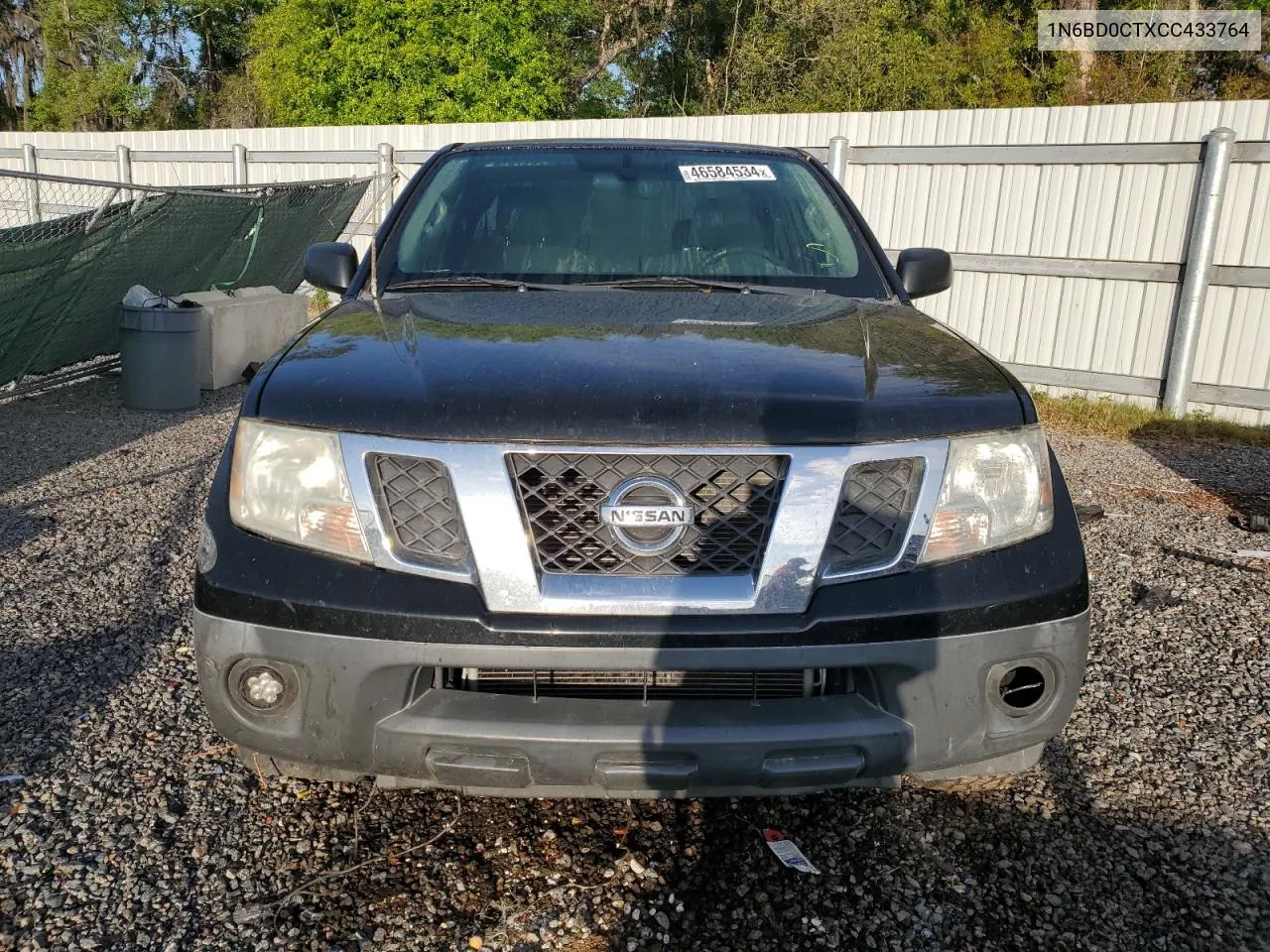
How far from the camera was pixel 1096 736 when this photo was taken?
→ 332 cm

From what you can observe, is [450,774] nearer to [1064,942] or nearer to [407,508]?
[407,508]

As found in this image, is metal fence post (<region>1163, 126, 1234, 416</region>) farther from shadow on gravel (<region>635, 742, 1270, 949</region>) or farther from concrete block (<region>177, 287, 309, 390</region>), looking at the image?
concrete block (<region>177, 287, 309, 390</region>)

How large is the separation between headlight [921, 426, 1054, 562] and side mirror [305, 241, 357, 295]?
2.20 metres

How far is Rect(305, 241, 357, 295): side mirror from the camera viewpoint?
3.64 m

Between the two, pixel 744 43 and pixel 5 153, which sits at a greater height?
pixel 744 43

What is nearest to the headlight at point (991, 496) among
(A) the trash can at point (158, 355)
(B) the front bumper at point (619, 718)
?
(B) the front bumper at point (619, 718)

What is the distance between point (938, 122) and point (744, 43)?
609 inches

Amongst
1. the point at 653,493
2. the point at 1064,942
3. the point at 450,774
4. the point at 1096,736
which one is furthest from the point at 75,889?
the point at 1096,736

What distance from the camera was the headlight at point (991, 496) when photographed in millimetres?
2279

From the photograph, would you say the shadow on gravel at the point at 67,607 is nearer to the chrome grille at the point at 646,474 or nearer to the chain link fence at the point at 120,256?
the chain link fence at the point at 120,256

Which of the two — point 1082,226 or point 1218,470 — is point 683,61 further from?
point 1218,470

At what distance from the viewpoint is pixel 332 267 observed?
3.64m

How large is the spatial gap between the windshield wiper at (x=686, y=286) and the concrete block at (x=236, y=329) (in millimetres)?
5972

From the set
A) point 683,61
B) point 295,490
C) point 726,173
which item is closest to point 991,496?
point 295,490
